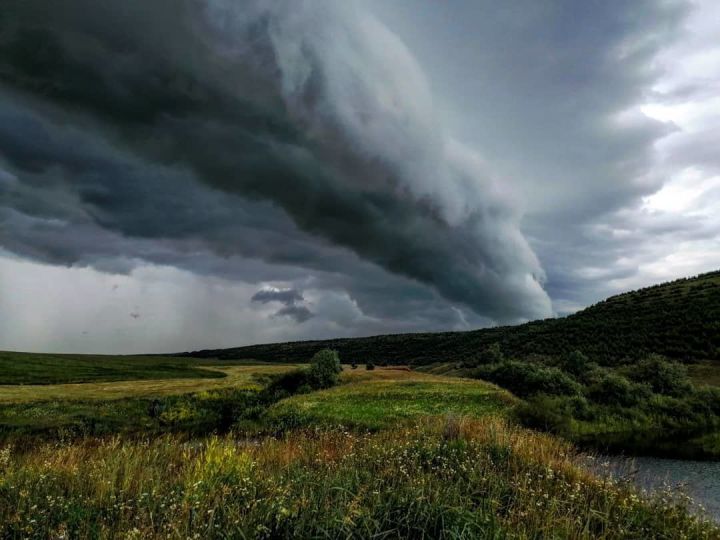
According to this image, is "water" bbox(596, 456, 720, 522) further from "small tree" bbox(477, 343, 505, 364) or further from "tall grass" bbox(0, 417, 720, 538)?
"small tree" bbox(477, 343, 505, 364)

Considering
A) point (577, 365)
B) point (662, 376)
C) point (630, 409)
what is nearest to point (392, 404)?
point (630, 409)

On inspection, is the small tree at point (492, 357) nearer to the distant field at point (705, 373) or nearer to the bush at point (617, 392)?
Result: the distant field at point (705, 373)

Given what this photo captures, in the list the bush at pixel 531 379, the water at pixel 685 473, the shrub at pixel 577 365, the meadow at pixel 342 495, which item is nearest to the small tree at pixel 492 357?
the bush at pixel 531 379

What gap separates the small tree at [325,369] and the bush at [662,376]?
120 feet

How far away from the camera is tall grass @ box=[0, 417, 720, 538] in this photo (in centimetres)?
557

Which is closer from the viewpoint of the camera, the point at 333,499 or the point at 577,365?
the point at 333,499

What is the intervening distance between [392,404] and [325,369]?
24.0m

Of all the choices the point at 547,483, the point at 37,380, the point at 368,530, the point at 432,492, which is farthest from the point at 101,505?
the point at 37,380

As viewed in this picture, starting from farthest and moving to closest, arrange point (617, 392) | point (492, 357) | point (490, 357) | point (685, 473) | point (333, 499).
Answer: point (490, 357)
point (492, 357)
point (617, 392)
point (685, 473)
point (333, 499)

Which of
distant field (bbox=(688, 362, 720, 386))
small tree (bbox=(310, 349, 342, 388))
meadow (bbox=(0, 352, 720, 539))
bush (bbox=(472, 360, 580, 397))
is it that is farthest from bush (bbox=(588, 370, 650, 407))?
small tree (bbox=(310, 349, 342, 388))

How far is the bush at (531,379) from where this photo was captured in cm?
4047

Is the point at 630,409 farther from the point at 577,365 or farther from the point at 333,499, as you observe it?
the point at 333,499

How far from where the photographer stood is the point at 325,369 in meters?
59.3

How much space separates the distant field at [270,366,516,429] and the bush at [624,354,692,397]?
628 inches
